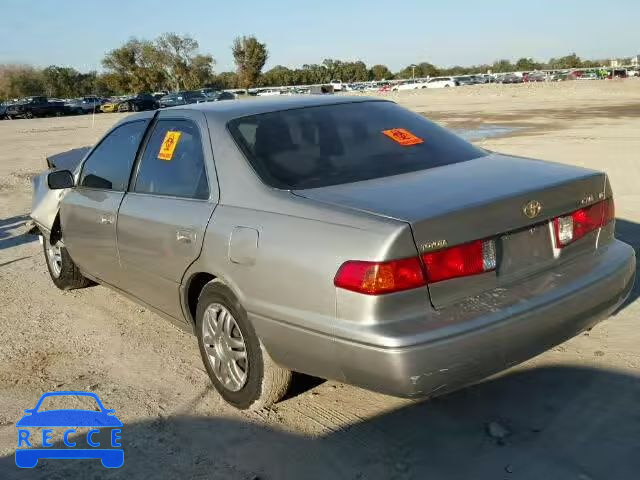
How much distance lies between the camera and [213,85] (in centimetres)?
9131

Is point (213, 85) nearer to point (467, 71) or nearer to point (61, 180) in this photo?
point (467, 71)

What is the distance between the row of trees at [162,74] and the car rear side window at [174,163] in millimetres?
77559

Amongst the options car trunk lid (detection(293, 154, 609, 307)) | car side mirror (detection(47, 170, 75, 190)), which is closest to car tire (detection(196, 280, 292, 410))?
car trunk lid (detection(293, 154, 609, 307))

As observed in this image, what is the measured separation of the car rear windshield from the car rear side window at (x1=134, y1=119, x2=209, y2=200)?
313mm

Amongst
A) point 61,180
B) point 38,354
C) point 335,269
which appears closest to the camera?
point 335,269

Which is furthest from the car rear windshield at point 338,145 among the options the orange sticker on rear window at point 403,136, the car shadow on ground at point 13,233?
the car shadow on ground at point 13,233

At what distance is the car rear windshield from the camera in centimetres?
333

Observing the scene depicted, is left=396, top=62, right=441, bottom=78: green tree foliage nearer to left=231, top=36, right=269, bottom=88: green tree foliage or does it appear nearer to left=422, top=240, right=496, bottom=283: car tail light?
left=231, top=36, right=269, bottom=88: green tree foliage

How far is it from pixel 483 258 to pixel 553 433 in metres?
0.90

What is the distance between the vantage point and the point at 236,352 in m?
3.40

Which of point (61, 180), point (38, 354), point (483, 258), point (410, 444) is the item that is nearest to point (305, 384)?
point (410, 444)

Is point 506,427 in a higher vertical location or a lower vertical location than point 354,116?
lower

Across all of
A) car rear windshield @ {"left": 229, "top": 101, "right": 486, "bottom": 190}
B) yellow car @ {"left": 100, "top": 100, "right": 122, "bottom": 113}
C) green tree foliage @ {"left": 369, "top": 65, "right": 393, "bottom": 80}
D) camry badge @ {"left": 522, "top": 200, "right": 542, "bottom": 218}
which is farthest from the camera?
green tree foliage @ {"left": 369, "top": 65, "right": 393, "bottom": 80}

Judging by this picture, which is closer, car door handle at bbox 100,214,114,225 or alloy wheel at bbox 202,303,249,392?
alloy wheel at bbox 202,303,249,392
